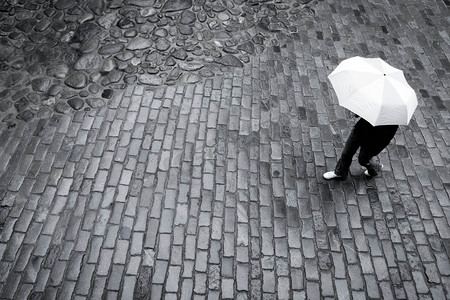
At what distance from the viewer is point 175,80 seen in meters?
6.79

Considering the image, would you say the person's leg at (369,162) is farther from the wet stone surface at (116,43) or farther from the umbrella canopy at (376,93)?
the wet stone surface at (116,43)

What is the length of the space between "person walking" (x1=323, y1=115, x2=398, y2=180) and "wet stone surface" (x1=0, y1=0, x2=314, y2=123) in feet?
9.12

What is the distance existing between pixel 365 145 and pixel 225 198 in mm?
1928

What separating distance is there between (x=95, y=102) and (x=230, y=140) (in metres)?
2.29

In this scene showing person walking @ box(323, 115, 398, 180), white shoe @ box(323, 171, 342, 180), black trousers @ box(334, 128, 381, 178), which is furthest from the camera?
white shoe @ box(323, 171, 342, 180)

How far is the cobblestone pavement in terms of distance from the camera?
460cm

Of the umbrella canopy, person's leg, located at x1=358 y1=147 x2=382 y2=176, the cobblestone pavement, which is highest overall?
the umbrella canopy

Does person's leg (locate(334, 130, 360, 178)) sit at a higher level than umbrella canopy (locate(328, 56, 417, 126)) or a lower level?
lower

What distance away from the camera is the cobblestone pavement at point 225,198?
460cm

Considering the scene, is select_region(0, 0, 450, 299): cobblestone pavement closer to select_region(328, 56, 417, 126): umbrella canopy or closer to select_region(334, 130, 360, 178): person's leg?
select_region(334, 130, 360, 178): person's leg

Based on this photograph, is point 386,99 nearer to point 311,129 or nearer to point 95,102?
point 311,129

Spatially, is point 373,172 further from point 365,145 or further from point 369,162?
point 365,145

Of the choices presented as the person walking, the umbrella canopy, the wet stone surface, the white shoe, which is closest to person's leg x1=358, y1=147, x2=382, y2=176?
the person walking

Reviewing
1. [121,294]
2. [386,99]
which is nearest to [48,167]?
[121,294]
